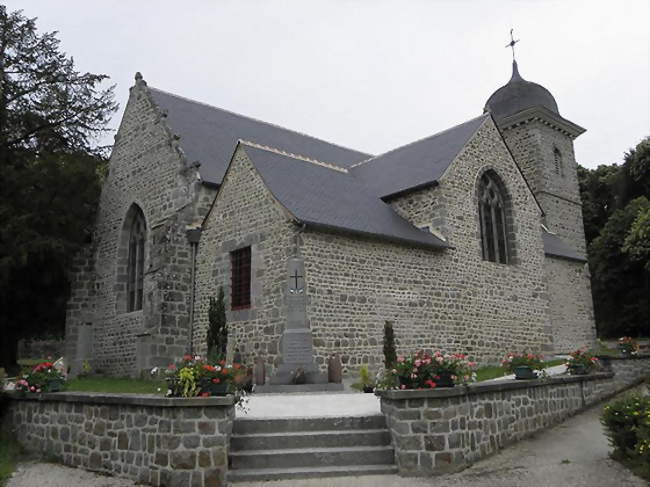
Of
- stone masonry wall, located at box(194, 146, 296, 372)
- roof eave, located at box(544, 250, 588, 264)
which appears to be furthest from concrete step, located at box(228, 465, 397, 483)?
roof eave, located at box(544, 250, 588, 264)

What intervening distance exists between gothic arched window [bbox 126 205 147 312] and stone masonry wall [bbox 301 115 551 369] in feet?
27.7

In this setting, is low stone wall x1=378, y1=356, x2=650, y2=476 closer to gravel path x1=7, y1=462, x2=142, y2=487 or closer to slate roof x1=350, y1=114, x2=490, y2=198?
gravel path x1=7, y1=462, x2=142, y2=487

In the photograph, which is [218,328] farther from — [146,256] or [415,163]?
[415,163]

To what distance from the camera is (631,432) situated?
773 cm

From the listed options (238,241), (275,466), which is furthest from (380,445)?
(238,241)

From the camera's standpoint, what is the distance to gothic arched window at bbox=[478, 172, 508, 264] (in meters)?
18.9

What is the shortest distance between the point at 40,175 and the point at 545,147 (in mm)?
23874

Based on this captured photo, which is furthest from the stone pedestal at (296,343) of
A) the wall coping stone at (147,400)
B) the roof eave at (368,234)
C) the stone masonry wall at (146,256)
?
the stone masonry wall at (146,256)

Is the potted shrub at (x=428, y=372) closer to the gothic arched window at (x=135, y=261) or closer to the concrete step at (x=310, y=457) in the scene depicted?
the concrete step at (x=310, y=457)

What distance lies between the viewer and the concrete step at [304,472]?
7.24 meters

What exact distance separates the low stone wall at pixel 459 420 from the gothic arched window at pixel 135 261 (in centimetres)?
1320

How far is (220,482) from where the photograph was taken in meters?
7.12

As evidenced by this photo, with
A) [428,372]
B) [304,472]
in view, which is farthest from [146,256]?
[428,372]

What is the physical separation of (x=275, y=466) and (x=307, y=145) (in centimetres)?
1734
